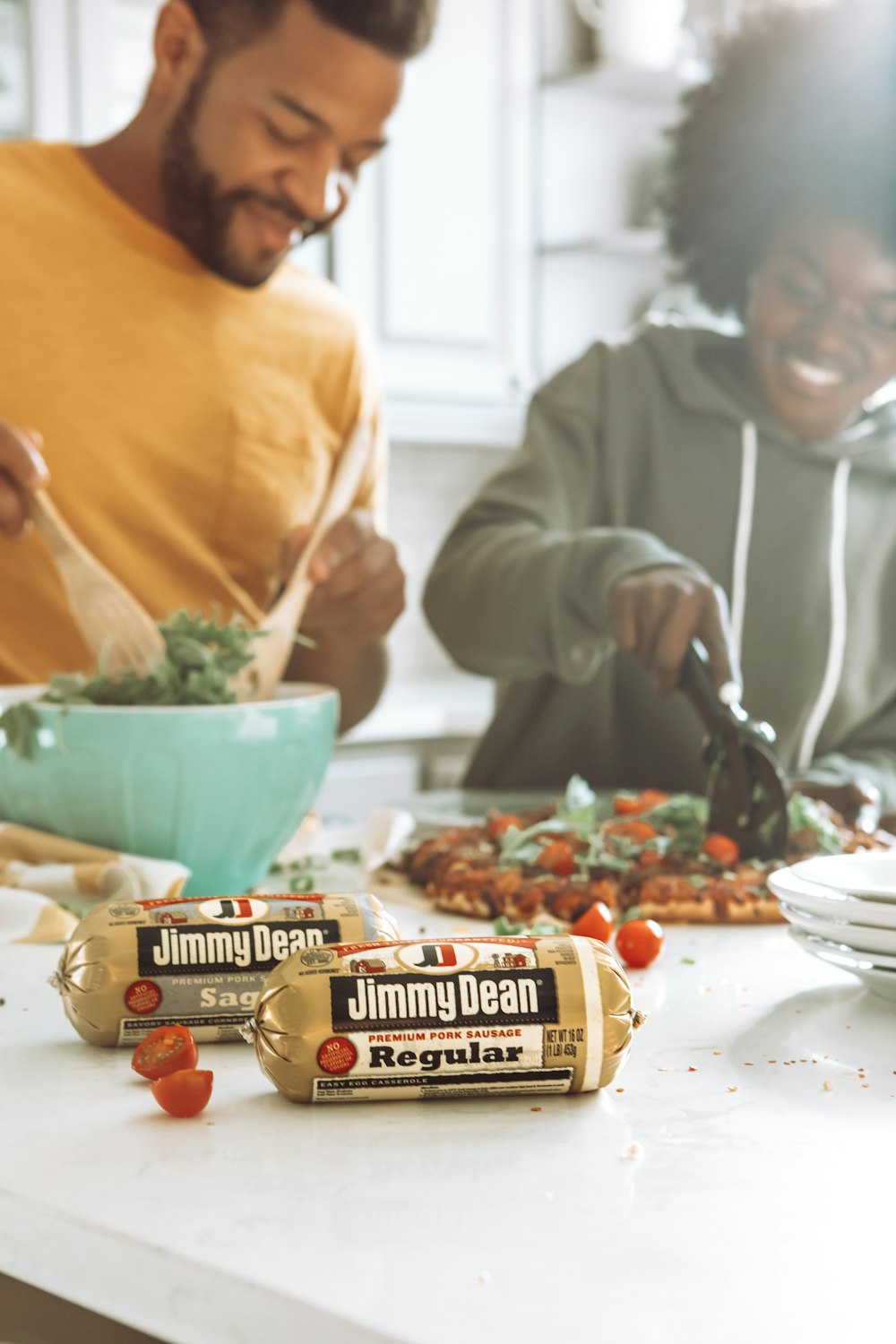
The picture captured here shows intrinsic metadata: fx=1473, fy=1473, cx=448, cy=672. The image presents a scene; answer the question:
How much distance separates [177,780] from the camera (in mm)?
1101

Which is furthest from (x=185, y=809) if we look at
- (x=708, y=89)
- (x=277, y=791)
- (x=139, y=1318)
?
(x=708, y=89)

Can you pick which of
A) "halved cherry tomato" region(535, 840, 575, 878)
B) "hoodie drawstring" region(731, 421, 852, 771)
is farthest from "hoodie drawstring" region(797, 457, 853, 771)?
"halved cherry tomato" region(535, 840, 575, 878)

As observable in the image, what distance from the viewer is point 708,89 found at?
6.47 feet

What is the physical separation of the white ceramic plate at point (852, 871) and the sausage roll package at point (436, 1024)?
216 millimetres

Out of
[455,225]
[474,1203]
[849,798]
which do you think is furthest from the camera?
[455,225]

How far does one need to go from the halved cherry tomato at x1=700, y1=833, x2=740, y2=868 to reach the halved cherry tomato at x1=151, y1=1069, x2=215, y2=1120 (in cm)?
60

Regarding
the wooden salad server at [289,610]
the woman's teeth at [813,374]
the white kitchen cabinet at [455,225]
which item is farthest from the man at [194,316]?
the white kitchen cabinet at [455,225]

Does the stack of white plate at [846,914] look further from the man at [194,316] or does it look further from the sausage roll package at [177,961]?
the man at [194,316]

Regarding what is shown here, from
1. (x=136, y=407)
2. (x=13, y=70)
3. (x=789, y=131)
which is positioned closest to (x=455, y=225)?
(x=13, y=70)

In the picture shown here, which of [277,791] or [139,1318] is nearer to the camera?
[139,1318]

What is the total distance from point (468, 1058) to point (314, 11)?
1.25 m

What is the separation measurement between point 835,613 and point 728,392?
31cm

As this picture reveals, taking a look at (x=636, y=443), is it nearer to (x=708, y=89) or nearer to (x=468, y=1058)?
(x=708, y=89)

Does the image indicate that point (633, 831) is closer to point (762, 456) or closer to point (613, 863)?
point (613, 863)
